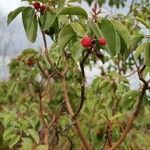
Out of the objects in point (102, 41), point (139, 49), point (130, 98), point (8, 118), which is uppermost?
point (102, 41)

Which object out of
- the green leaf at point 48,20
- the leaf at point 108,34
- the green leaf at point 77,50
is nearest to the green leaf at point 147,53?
the leaf at point 108,34

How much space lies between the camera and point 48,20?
209 centimetres

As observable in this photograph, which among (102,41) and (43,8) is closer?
(102,41)

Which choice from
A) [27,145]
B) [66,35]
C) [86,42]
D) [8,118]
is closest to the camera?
[86,42]

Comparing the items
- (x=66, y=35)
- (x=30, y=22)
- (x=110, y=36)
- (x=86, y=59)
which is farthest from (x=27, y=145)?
(x=110, y=36)

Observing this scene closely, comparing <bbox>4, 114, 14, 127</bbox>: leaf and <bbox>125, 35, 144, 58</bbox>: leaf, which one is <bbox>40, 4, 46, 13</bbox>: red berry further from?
<bbox>4, 114, 14, 127</bbox>: leaf

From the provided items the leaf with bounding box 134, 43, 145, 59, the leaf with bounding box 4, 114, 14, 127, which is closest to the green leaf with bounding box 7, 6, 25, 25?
the leaf with bounding box 134, 43, 145, 59

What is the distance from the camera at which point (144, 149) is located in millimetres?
6672

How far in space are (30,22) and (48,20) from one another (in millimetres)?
80

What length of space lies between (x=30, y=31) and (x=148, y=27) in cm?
48

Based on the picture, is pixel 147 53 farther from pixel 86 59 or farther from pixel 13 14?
pixel 13 14

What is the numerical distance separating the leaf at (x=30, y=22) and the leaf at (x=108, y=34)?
0.34m

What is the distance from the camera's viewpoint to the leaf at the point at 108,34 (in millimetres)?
1849

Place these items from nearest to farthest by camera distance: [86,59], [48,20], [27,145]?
[48,20]
[86,59]
[27,145]
